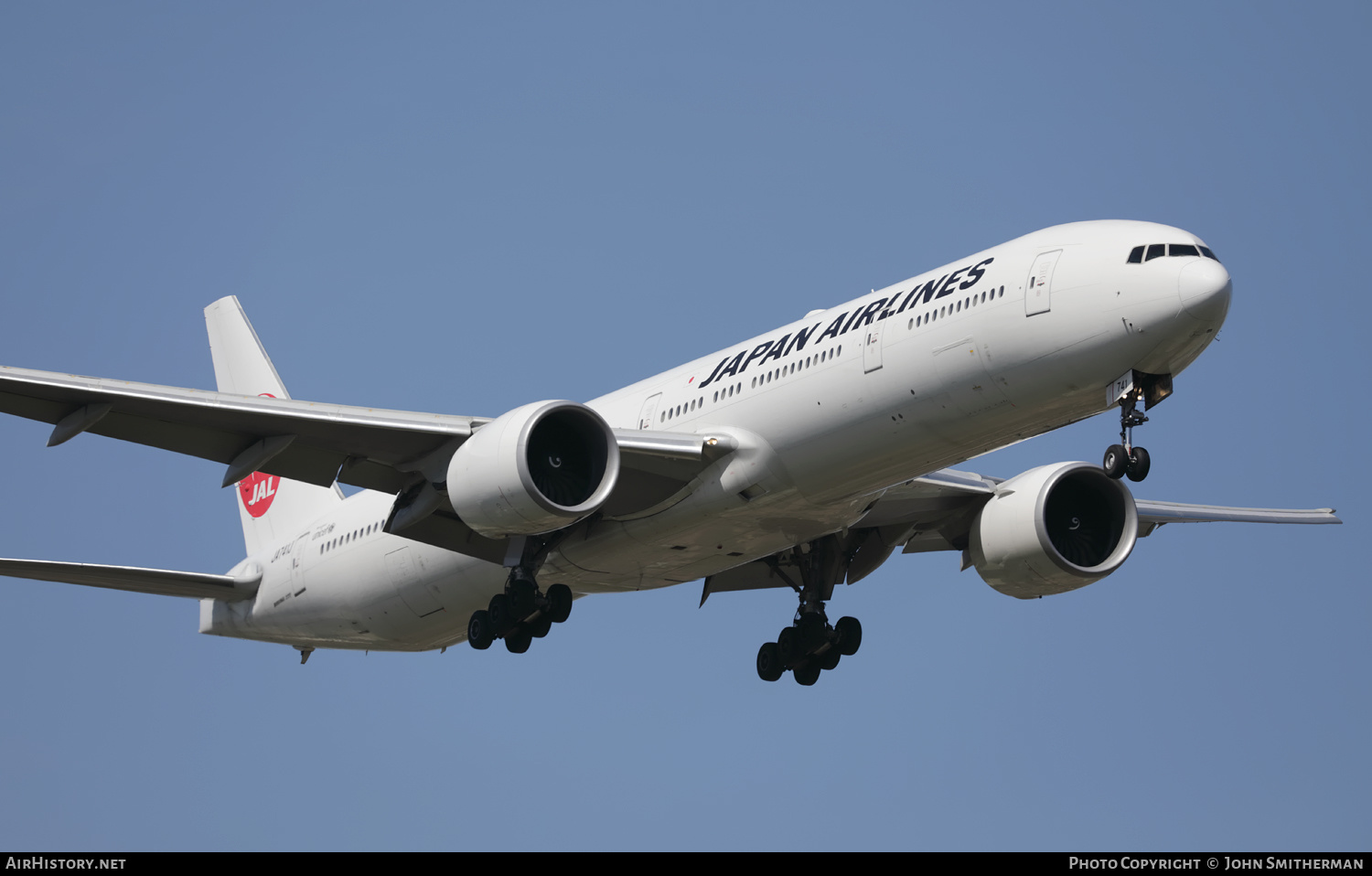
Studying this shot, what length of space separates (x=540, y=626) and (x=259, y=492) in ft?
38.2

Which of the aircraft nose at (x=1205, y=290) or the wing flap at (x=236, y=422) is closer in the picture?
the aircraft nose at (x=1205, y=290)

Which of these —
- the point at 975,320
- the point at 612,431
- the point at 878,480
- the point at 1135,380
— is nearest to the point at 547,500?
the point at 612,431

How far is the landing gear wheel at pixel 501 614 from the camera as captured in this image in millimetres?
27898

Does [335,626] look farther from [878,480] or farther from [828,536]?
[878,480]

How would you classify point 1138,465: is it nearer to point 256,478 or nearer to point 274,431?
point 274,431

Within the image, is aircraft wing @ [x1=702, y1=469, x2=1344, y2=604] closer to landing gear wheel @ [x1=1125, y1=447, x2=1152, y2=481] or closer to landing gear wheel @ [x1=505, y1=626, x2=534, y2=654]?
landing gear wheel @ [x1=505, y1=626, x2=534, y2=654]

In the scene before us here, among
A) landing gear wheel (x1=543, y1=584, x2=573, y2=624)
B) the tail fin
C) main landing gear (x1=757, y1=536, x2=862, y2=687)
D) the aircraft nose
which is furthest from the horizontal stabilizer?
the aircraft nose

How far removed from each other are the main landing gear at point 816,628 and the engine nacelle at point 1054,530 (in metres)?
2.65

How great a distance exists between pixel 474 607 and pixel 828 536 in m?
6.67

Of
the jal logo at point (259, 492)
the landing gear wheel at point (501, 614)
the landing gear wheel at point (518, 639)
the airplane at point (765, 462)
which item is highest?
the jal logo at point (259, 492)

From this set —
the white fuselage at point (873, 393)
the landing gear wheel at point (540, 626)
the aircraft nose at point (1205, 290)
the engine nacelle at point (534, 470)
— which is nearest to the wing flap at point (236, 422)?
the engine nacelle at point (534, 470)

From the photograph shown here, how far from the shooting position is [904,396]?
79.3 feet

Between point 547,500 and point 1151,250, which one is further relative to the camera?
point 547,500

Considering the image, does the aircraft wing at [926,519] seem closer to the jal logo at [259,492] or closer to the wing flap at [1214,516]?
the wing flap at [1214,516]
